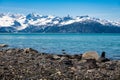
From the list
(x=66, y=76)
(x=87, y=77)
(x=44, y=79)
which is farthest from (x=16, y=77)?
(x=87, y=77)

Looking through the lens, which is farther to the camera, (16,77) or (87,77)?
(87,77)

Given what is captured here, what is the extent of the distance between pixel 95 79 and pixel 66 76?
1.98 metres

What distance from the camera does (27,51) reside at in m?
46.0

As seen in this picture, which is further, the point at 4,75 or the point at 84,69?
the point at 84,69

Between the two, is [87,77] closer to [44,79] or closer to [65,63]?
[44,79]

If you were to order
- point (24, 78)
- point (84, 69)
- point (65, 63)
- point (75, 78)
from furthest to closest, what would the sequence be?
point (65, 63), point (84, 69), point (75, 78), point (24, 78)

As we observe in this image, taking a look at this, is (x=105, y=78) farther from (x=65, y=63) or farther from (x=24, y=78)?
(x=65, y=63)

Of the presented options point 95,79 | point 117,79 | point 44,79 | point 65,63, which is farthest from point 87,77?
point 65,63

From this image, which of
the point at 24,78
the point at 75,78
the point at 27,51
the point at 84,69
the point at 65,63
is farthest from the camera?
the point at 27,51

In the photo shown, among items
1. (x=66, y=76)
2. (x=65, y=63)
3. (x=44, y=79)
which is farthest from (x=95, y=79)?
(x=65, y=63)

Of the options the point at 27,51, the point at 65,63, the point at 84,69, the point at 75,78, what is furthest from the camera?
the point at 27,51

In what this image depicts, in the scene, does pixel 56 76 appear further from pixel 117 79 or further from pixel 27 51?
pixel 27 51

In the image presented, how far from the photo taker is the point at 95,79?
20781mm

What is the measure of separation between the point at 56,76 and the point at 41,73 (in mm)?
1583
